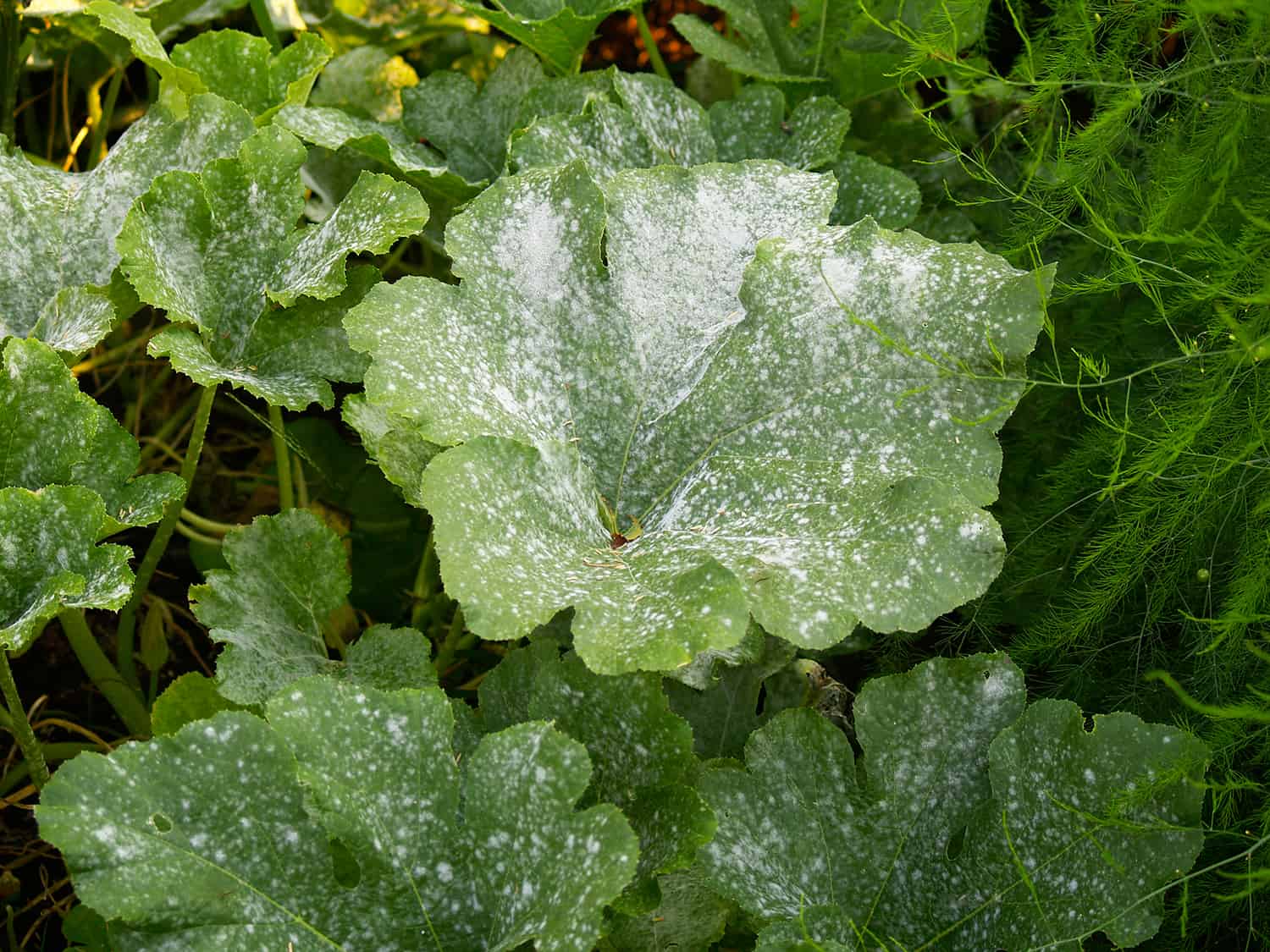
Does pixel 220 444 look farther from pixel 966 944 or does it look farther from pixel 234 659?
pixel 966 944

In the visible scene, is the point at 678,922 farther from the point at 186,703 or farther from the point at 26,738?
the point at 26,738

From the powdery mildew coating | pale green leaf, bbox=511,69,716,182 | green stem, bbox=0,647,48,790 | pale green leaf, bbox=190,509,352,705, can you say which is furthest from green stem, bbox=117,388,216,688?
pale green leaf, bbox=511,69,716,182

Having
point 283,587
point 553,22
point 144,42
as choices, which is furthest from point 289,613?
point 553,22

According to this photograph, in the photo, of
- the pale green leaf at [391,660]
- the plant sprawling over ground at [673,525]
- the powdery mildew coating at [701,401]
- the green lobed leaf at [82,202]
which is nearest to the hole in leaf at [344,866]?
the plant sprawling over ground at [673,525]

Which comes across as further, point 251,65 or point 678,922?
point 251,65

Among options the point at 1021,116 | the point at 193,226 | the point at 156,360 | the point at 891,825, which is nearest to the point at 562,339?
the point at 193,226

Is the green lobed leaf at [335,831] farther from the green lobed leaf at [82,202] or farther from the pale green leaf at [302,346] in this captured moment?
the green lobed leaf at [82,202]
